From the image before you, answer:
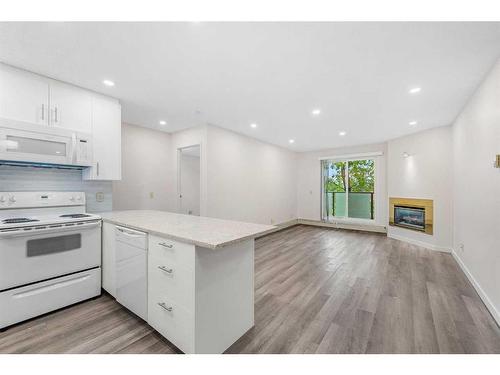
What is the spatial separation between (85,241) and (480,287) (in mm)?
4503

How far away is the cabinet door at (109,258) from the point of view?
2.08 metres

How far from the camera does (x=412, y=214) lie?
182 inches

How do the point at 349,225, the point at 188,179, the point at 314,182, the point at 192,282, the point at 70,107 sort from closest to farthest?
the point at 192,282 → the point at 70,107 → the point at 188,179 → the point at 349,225 → the point at 314,182

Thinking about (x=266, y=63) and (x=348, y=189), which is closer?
(x=266, y=63)

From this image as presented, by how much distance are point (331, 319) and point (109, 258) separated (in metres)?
2.35

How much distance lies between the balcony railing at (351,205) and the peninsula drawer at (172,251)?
5.88 m

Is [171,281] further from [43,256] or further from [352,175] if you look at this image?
[352,175]

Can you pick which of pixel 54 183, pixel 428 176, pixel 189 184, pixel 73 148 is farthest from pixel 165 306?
pixel 428 176

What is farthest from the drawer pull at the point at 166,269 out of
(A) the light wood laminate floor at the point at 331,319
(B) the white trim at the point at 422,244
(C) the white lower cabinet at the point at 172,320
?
(B) the white trim at the point at 422,244

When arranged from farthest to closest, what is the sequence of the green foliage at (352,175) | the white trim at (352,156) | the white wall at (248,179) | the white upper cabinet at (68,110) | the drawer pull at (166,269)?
the green foliage at (352,175), the white trim at (352,156), the white wall at (248,179), the white upper cabinet at (68,110), the drawer pull at (166,269)

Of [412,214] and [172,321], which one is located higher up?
[412,214]

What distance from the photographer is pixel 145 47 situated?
1735 mm

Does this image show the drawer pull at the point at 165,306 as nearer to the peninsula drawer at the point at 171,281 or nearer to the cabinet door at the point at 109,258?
the peninsula drawer at the point at 171,281

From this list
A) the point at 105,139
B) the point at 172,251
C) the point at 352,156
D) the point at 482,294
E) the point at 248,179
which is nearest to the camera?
the point at 172,251
